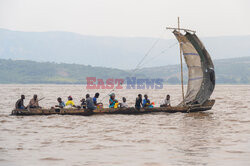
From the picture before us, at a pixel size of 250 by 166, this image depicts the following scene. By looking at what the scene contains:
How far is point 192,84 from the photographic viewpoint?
122 feet

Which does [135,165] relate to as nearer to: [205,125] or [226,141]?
[226,141]

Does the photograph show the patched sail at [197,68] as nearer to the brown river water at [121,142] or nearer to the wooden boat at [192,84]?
the wooden boat at [192,84]

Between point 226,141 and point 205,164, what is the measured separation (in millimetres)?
6344

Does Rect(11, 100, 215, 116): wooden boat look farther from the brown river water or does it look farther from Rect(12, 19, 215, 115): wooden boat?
the brown river water

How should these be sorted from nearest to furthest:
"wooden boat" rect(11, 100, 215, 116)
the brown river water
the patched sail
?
the brown river water < "wooden boat" rect(11, 100, 215, 116) < the patched sail

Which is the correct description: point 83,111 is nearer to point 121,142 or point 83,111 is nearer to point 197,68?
point 197,68

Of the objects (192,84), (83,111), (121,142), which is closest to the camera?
(121,142)

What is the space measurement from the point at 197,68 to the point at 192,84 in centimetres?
167

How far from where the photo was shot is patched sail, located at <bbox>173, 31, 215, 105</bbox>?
35734 millimetres

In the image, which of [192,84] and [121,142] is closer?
[121,142]

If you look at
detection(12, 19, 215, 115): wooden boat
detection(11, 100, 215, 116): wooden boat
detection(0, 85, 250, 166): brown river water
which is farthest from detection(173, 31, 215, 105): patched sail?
detection(0, 85, 250, 166): brown river water

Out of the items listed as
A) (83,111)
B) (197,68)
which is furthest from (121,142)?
(197,68)

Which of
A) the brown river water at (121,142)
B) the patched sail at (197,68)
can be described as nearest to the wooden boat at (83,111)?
the brown river water at (121,142)

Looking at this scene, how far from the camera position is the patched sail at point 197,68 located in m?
35.7
